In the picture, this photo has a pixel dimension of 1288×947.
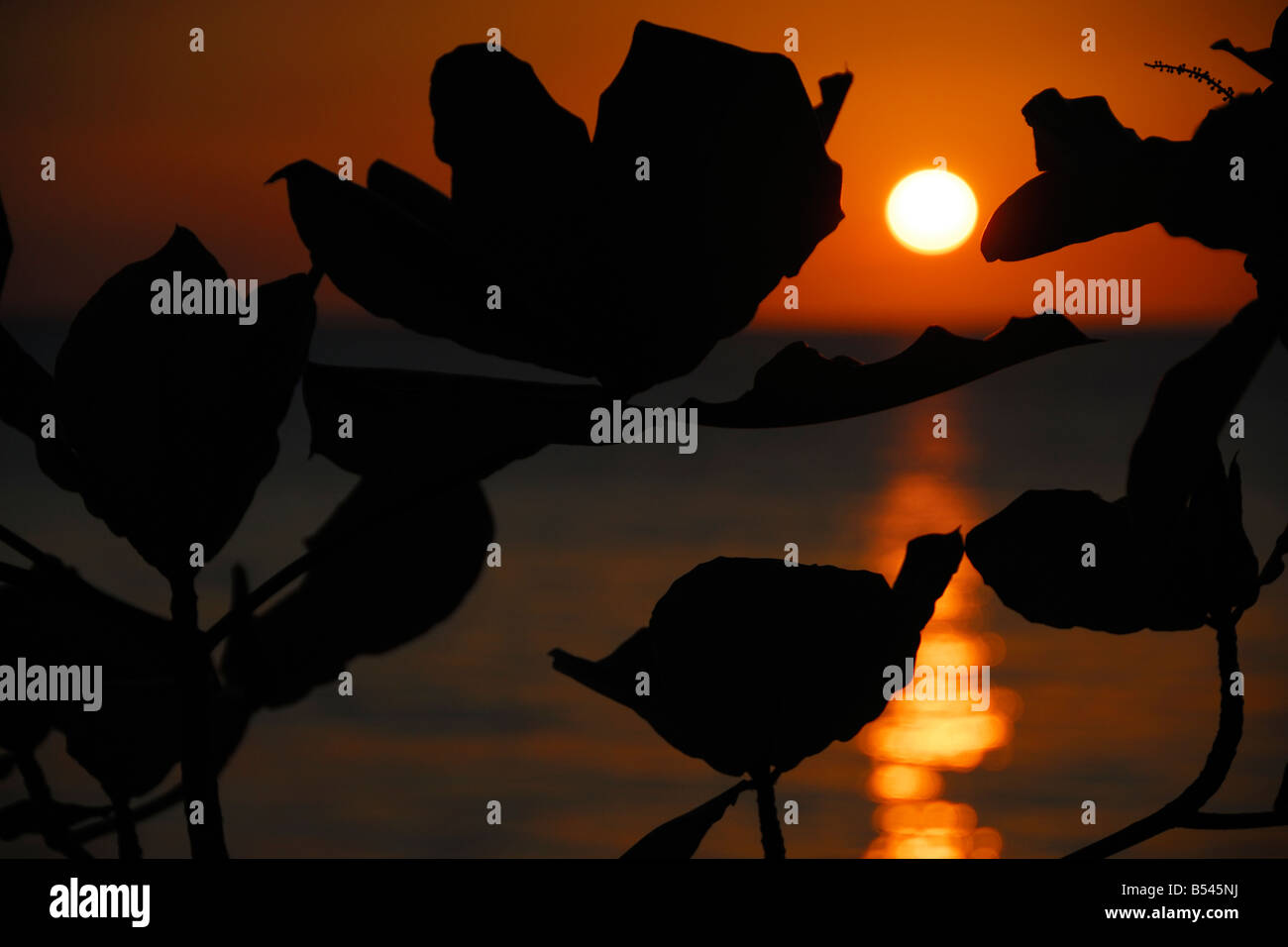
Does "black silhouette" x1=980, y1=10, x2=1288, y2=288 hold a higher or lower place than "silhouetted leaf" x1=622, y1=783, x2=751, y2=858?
higher

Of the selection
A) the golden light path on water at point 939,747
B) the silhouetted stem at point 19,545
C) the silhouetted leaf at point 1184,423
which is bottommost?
the golden light path on water at point 939,747

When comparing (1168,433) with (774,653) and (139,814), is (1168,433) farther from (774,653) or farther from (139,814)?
(139,814)

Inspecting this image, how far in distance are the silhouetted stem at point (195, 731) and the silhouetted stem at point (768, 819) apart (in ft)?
0.26

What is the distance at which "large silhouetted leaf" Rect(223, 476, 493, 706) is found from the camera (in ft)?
0.75

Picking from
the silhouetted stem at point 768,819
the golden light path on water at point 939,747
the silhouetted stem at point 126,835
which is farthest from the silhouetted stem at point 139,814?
the golden light path on water at point 939,747

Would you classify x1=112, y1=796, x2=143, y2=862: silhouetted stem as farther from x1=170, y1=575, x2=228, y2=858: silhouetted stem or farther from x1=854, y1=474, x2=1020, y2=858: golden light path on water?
x1=854, y1=474, x2=1020, y2=858: golden light path on water

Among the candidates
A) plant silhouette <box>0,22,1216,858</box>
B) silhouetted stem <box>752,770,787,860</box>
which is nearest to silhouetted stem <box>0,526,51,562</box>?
plant silhouette <box>0,22,1216,858</box>

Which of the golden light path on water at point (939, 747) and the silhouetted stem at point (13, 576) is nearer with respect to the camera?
the silhouetted stem at point (13, 576)

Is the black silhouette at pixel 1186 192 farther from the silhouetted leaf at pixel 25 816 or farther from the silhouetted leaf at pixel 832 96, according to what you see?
the silhouetted leaf at pixel 25 816

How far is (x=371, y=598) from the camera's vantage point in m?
0.23

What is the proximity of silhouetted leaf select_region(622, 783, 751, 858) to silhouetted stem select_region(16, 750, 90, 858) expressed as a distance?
3.7 inches

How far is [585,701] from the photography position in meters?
3.12

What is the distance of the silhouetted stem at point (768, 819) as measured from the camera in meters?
0.20

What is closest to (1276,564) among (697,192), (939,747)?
(697,192)
